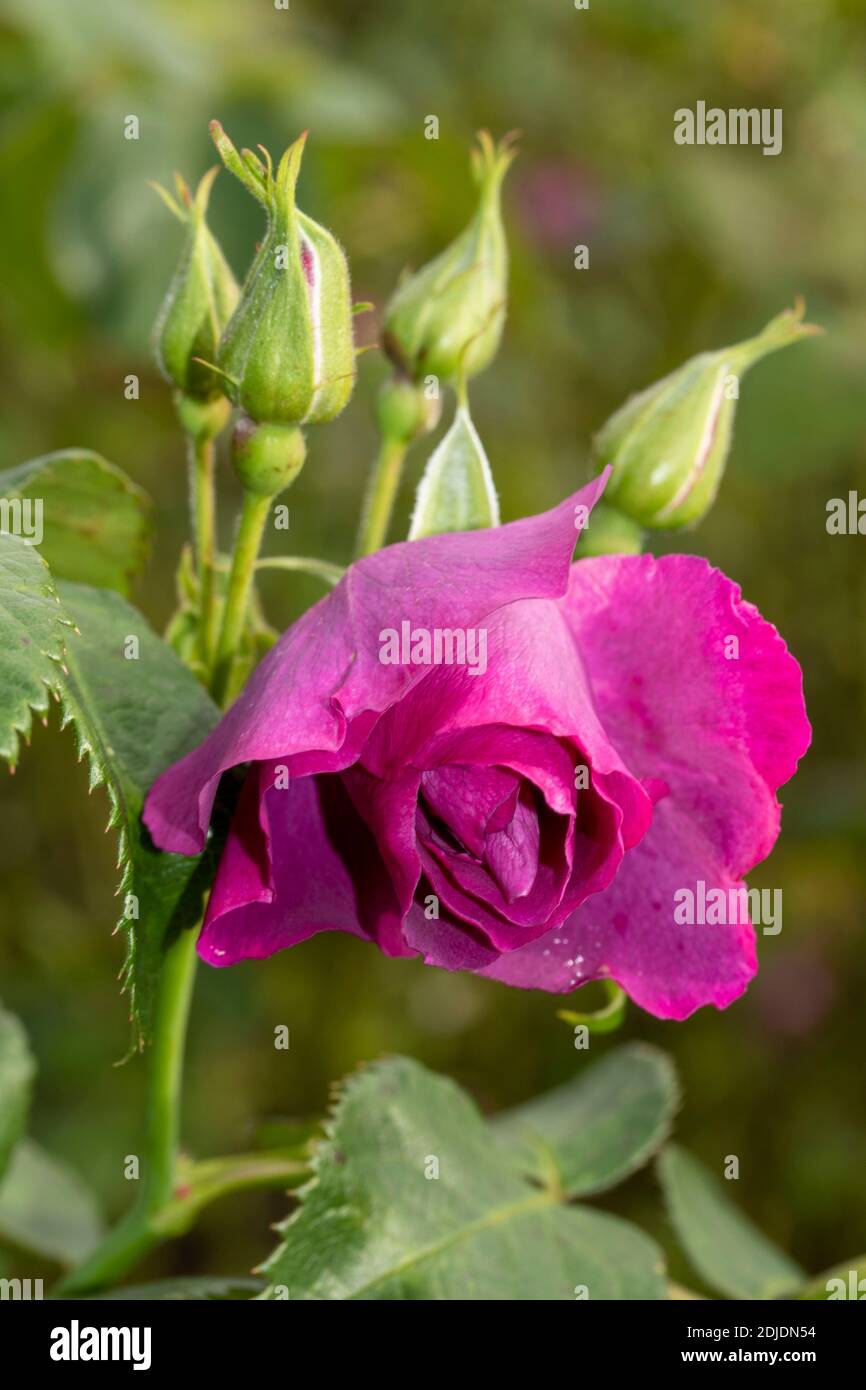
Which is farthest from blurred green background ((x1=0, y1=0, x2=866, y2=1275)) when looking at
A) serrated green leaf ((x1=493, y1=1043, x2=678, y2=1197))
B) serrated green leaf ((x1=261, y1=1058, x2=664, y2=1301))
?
serrated green leaf ((x1=261, y1=1058, x2=664, y2=1301))

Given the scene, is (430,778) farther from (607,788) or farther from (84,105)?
(84,105)

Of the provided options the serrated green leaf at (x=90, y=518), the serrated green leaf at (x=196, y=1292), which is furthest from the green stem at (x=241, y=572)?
the serrated green leaf at (x=196, y=1292)

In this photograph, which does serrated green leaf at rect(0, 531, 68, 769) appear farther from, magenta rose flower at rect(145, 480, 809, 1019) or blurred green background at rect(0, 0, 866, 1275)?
blurred green background at rect(0, 0, 866, 1275)

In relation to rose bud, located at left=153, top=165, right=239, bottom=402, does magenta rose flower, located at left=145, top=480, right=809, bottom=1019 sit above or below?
below

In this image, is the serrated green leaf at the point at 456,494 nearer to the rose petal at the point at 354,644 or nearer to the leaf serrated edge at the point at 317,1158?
the rose petal at the point at 354,644
